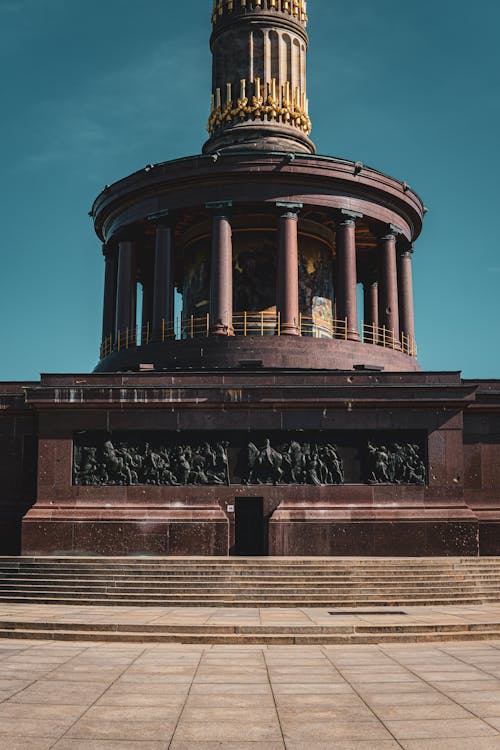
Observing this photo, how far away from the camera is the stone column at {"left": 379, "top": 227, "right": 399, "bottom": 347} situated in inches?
1369

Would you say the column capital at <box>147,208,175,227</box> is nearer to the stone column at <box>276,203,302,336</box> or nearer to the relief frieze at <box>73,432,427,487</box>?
the stone column at <box>276,203,302,336</box>

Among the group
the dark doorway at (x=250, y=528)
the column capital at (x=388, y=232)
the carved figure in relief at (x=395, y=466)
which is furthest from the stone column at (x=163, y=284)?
the carved figure in relief at (x=395, y=466)

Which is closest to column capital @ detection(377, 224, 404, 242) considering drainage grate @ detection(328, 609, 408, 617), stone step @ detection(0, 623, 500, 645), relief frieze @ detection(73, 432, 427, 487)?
relief frieze @ detection(73, 432, 427, 487)

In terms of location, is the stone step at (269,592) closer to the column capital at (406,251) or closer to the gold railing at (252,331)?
the gold railing at (252,331)

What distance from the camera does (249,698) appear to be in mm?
10492

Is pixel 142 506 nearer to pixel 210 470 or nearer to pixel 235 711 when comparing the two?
pixel 210 470

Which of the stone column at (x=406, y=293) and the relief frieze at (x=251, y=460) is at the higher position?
the stone column at (x=406, y=293)

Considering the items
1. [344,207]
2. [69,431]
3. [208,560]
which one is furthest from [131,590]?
[344,207]

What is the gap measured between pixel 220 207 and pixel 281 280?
3644 mm

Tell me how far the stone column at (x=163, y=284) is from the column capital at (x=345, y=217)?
630cm

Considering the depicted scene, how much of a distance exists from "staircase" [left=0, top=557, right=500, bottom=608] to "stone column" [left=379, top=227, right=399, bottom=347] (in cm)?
1355

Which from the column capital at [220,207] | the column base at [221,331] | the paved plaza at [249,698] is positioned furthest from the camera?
the column capital at [220,207]

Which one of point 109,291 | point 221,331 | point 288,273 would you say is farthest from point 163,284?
point 109,291

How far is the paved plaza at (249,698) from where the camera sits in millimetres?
8719
